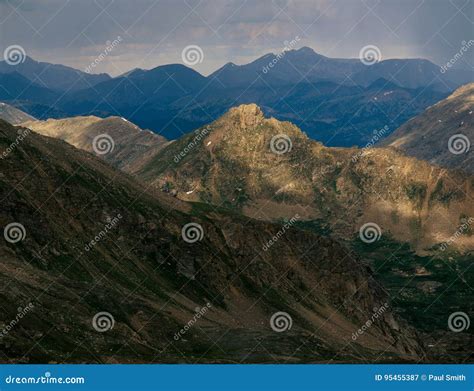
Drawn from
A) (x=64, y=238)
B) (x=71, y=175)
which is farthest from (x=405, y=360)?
(x=71, y=175)

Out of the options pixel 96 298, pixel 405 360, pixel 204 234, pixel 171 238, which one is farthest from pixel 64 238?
pixel 405 360

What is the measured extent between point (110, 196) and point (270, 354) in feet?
Result: 208

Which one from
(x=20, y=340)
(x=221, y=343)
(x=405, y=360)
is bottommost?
(x=20, y=340)

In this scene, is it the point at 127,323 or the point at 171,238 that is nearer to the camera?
the point at 127,323

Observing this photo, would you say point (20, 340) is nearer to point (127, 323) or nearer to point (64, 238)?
point (127, 323)

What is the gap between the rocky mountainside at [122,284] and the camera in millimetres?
110562

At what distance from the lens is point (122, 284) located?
148 meters

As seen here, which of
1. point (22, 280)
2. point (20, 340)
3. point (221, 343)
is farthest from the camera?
point (221, 343)

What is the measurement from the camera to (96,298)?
12788 centimetres

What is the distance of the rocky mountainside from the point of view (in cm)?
11056

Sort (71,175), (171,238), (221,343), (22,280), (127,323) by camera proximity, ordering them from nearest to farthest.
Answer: (22,280) → (127,323) → (221,343) → (71,175) → (171,238)

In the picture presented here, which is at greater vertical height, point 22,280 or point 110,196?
point 110,196

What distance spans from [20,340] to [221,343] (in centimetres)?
4781

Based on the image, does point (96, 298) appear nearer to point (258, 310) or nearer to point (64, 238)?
point (64, 238)
